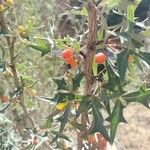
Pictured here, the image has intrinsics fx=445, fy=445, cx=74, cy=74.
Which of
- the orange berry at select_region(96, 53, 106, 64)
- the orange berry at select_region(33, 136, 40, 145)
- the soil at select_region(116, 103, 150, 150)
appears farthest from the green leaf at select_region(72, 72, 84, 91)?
the soil at select_region(116, 103, 150, 150)

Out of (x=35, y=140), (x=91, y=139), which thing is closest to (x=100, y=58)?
(x=91, y=139)

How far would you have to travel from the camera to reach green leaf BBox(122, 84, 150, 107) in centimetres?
138

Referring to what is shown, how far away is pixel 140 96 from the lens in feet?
4.57

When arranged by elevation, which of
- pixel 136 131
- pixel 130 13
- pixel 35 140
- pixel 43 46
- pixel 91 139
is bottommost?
pixel 136 131

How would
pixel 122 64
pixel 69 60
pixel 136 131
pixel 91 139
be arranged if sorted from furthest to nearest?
pixel 136 131 → pixel 91 139 → pixel 69 60 → pixel 122 64

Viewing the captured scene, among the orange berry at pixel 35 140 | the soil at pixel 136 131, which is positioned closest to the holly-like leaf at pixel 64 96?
the orange berry at pixel 35 140

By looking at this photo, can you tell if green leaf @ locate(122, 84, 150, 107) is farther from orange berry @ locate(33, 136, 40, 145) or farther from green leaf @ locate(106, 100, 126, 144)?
orange berry @ locate(33, 136, 40, 145)

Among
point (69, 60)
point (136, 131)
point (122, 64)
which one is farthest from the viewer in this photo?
point (136, 131)

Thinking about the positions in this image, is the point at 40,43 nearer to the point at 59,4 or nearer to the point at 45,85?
the point at 45,85

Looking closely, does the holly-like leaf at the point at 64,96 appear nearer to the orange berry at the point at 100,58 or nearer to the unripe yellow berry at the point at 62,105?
the unripe yellow berry at the point at 62,105

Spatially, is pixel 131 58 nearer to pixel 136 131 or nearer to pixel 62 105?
pixel 62 105

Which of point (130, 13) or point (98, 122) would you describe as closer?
point (130, 13)

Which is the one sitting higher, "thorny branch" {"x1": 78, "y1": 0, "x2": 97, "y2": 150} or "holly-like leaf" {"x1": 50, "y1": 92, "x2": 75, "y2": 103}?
"thorny branch" {"x1": 78, "y1": 0, "x2": 97, "y2": 150}

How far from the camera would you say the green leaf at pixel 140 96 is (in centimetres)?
138
